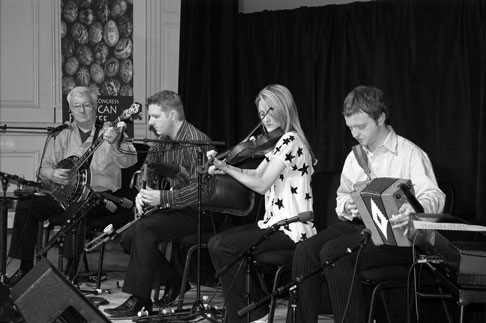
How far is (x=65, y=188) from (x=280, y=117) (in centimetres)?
173

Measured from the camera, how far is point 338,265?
408 cm

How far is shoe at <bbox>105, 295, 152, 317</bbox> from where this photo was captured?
5062 mm

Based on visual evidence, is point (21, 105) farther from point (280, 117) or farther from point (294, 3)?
point (280, 117)

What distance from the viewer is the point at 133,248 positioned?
16.8ft

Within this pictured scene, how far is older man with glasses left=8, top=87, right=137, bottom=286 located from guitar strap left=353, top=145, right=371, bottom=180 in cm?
199

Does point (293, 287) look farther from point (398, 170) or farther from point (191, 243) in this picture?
point (191, 243)

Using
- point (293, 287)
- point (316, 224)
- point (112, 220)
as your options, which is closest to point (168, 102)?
point (112, 220)

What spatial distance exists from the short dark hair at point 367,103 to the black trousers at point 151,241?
4.52 feet

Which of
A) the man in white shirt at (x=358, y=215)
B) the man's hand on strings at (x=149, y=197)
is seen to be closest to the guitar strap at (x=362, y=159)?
the man in white shirt at (x=358, y=215)

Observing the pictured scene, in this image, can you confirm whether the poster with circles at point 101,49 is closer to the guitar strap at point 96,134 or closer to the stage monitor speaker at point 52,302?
the guitar strap at point 96,134

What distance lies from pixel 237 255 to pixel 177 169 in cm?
77

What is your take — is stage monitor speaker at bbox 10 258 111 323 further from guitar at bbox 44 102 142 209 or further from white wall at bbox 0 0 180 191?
white wall at bbox 0 0 180 191

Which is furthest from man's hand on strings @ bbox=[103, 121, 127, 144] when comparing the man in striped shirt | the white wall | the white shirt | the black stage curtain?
the white wall

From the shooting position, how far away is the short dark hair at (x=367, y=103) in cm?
421
